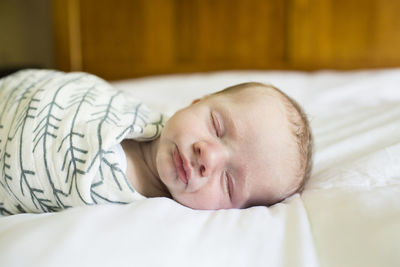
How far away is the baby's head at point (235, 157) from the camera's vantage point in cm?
70

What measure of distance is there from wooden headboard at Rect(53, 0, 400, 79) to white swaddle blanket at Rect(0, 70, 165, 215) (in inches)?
55.1

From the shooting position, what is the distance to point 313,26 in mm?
1955

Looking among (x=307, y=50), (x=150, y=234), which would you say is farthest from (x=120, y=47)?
(x=150, y=234)

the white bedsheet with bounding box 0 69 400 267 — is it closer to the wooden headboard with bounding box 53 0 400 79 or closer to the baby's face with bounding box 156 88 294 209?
the baby's face with bounding box 156 88 294 209

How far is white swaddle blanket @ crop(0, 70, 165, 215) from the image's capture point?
2.17ft

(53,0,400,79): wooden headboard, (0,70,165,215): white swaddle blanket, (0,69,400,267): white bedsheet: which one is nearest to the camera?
(0,69,400,267): white bedsheet

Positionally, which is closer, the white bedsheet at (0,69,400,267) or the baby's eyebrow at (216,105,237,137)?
the white bedsheet at (0,69,400,267)

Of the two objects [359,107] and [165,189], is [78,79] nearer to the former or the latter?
[165,189]

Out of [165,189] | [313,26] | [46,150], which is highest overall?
[313,26]

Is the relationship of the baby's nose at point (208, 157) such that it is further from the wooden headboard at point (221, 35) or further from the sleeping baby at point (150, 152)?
the wooden headboard at point (221, 35)

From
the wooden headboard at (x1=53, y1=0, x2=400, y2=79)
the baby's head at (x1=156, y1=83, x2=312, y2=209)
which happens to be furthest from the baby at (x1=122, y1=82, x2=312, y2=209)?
the wooden headboard at (x1=53, y1=0, x2=400, y2=79)

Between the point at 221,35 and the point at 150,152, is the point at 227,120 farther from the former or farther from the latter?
the point at 221,35

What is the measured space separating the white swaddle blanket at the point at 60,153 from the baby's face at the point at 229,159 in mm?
81

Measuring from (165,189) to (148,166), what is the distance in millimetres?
55
